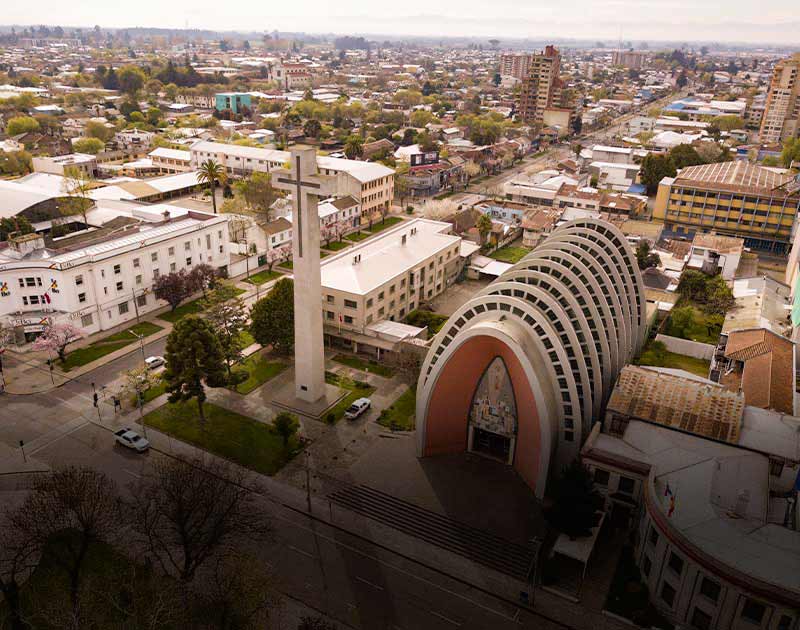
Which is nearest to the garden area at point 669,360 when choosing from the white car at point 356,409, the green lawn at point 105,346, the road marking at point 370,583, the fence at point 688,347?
the fence at point 688,347

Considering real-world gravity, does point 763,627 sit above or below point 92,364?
above

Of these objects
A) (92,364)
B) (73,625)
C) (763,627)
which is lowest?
(92,364)

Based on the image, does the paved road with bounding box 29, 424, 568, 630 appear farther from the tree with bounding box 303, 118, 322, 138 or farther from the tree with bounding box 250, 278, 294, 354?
the tree with bounding box 303, 118, 322, 138

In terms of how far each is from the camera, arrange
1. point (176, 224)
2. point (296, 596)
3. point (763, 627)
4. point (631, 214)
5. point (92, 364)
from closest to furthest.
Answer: point (763, 627)
point (296, 596)
point (92, 364)
point (176, 224)
point (631, 214)

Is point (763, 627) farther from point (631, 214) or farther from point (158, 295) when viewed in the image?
point (631, 214)

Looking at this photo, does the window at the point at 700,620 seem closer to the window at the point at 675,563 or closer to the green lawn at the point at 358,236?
the window at the point at 675,563

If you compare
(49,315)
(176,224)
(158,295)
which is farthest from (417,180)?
(49,315)

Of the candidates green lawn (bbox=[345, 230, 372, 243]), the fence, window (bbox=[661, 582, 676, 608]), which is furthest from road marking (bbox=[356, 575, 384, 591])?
green lawn (bbox=[345, 230, 372, 243])
